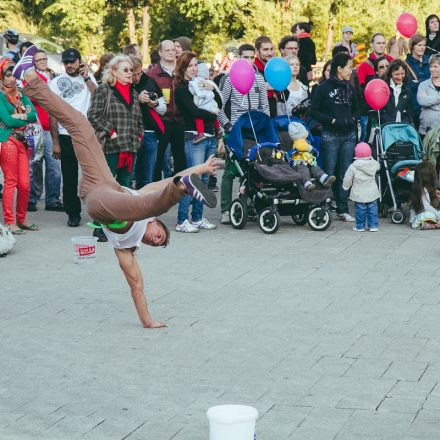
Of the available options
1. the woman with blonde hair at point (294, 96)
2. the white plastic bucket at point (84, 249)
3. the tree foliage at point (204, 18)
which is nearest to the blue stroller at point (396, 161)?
the woman with blonde hair at point (294, 96)

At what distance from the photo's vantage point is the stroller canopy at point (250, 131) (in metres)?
13.0

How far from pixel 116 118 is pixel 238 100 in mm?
1987

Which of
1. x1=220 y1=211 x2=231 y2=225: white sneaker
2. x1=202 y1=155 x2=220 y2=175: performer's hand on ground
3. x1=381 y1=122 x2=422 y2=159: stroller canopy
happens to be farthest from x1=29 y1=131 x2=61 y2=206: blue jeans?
x1=202 y1=155 x2=220 y2=175: performer's hand on ground

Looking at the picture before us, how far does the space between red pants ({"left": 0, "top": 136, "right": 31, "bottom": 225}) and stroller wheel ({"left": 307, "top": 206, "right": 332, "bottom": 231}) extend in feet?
10.9

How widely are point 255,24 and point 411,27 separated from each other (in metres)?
19.6

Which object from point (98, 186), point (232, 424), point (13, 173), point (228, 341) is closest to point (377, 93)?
point (13, 173)

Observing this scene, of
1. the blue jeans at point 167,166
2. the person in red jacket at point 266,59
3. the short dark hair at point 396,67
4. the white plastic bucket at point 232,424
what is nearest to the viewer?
the white plastic bucket at point 232,424

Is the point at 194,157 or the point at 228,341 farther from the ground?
the point at 194,157

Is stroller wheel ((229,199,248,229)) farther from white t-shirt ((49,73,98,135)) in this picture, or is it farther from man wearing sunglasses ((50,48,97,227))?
white t-shirt ((49,73,98,135))

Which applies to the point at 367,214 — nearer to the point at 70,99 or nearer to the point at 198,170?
the point at 70,99

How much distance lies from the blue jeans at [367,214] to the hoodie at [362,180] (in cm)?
12

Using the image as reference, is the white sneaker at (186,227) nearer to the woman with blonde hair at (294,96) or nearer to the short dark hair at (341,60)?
the woman with blonde hair at (294,96)

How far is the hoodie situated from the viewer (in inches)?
507

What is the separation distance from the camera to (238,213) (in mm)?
13203
